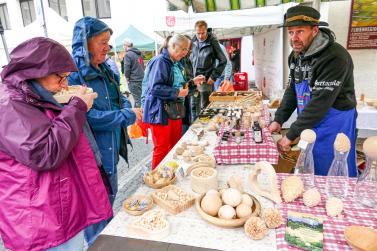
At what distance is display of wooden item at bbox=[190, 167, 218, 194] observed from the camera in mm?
1500

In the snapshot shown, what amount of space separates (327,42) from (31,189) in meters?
1.96

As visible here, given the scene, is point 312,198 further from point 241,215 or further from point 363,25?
point 363,25

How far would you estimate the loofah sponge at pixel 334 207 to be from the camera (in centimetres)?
124

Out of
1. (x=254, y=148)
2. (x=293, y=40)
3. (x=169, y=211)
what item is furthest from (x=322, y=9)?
(x=169, y=211)

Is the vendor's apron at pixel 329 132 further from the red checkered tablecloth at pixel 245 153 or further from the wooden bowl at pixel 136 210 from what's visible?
the wooden bowl at pixel 136 210

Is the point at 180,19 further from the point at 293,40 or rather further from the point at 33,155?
the point at 33,155

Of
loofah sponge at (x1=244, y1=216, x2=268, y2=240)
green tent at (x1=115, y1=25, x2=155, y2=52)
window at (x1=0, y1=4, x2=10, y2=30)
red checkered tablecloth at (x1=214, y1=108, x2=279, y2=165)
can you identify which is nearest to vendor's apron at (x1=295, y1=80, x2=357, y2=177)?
red checkered tablecloth at (x1=214, y1=108, x2=279, y2=165)

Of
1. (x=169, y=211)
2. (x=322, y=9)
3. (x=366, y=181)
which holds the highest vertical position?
(x=322, y=9)

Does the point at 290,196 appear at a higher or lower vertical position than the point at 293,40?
lower

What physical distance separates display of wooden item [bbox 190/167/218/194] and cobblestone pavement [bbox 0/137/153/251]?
4.14 ft

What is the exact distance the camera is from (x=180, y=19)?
573 centimetres

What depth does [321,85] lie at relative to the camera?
1.86m

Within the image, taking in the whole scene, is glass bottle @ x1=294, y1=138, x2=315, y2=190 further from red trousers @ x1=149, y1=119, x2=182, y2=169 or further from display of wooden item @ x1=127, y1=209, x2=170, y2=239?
red trousers @ x1=149, y1=119, x2=182, y2=169

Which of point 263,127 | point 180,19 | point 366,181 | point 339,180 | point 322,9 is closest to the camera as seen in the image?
point 366,181
